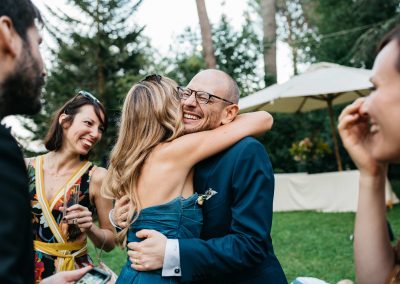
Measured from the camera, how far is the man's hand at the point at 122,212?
221 cm

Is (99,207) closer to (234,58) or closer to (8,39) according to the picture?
(8,39)

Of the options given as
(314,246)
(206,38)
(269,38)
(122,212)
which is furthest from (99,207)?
(269,38)

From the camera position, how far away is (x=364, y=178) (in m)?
1.73

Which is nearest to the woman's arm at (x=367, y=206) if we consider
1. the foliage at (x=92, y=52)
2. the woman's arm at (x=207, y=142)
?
the woman's arm at (x=207, y=142)

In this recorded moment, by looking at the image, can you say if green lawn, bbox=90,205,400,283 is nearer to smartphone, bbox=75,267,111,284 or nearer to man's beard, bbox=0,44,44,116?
smartphone, bbox=75,267,111,284

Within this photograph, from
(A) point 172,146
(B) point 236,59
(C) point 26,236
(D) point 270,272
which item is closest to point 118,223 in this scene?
(A) point 172,146

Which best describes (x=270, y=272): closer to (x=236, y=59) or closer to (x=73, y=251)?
(x=73, y=251)

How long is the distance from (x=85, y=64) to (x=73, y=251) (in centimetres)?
1705

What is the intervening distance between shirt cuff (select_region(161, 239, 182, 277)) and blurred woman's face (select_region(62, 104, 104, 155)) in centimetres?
145

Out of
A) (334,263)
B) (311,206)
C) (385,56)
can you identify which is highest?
(385,56)

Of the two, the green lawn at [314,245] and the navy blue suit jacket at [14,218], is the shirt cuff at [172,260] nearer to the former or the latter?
the navy blue suit jacket at [14,218]

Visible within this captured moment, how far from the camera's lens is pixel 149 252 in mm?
2031

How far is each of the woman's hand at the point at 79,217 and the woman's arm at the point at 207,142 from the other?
0.97m

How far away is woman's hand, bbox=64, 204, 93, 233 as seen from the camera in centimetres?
278
